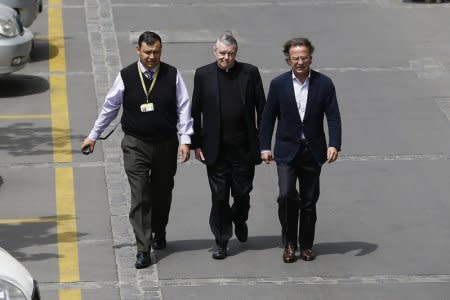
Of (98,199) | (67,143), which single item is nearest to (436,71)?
(67,143)

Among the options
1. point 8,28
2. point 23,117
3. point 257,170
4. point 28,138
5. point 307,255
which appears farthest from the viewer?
point 8,28

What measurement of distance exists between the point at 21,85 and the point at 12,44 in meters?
0.67

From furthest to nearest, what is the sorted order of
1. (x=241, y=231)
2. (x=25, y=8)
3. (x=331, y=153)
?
(x=25, y=8) → (x=241, y=231) → (x=331, y=153)

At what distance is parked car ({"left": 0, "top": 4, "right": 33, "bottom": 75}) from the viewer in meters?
17.9

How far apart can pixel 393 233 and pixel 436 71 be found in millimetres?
6712

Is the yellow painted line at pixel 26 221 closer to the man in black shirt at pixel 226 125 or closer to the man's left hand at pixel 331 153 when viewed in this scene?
the man in black shirt at pixel 226 125

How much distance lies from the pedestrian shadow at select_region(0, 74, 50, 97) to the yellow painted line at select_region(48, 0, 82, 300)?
14 cm

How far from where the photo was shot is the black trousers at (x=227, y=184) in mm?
11539

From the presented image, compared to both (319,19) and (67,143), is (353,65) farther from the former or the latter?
(67,143)

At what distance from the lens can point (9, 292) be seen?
871 centimetres

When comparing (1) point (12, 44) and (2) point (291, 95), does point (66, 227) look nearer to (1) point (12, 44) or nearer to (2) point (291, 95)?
(2) point (291, 95)

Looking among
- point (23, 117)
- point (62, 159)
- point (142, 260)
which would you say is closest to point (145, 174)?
point (142, 260)

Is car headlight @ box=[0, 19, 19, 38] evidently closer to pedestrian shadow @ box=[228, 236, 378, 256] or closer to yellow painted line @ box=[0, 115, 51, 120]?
yellow painted line @ box=[0, 115, 51, 120]

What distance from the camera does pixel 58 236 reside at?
40.7 ft
